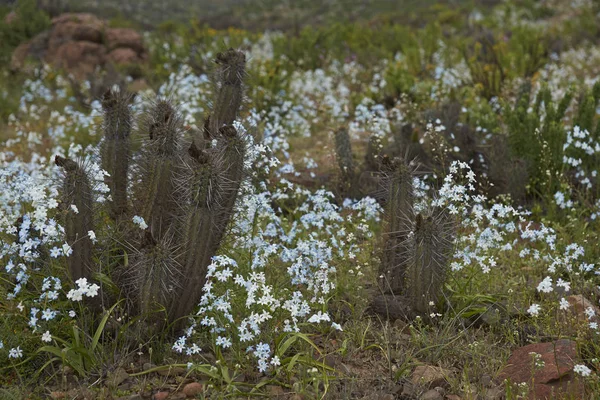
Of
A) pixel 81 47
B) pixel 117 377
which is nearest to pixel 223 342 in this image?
pixel 117 377

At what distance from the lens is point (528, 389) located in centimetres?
330

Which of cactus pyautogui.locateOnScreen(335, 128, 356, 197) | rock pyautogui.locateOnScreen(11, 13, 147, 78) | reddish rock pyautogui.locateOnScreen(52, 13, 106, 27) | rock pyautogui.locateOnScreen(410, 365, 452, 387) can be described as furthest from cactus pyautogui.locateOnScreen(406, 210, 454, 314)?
reddish rock pyautogui.locateOnScreen(52, 13, 106, 27)

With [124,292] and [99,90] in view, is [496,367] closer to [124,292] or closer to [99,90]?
[124,292]

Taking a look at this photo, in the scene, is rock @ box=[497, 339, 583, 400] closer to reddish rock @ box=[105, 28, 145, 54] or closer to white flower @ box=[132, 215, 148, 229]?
white flower @ box=[132, 215, 148, 229]

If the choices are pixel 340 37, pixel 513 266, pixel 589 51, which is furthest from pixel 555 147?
pixel 340 37

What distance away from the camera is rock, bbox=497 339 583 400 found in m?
3.41

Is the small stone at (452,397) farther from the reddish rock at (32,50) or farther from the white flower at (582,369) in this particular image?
the reddish rock at (32,50)

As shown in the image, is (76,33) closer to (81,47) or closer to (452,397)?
(81,47)

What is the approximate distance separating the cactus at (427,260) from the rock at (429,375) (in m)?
0.48

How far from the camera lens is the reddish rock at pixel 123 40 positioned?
15016 millimetres

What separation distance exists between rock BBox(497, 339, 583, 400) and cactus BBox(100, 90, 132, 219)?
110 inches

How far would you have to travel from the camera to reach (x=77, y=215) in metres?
3.65

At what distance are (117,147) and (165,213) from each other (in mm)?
819

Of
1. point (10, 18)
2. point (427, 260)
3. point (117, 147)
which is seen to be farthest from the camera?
point (10, 18)
